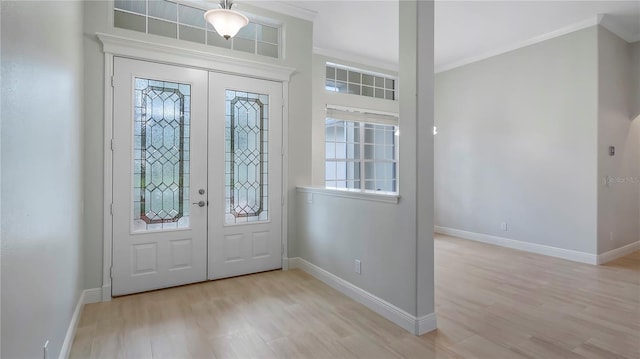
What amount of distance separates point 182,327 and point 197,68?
2.55 m

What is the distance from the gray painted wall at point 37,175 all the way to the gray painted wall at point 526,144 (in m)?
5.58

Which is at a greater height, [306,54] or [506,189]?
[306,54]

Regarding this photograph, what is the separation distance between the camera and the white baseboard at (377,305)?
250 centimetres

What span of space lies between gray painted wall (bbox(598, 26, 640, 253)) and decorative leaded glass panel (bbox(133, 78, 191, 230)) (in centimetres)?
518

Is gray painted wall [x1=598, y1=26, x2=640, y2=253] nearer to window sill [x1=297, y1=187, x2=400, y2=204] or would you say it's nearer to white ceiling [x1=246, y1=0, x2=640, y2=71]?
white ceiling [x1=246, y1=0, x2=640, y2=71]

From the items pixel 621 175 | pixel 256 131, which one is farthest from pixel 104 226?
pixel 621 175

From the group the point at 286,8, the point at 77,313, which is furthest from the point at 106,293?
the point at 286,8

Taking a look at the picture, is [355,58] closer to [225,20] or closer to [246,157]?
[246,157]

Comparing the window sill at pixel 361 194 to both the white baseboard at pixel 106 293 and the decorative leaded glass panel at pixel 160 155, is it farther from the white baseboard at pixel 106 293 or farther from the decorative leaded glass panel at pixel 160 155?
the white baseboard at pixel 106 293

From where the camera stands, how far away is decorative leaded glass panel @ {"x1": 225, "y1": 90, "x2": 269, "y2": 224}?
147 inches

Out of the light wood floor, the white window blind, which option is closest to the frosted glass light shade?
the light wood floor

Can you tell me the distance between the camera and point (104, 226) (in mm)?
3109

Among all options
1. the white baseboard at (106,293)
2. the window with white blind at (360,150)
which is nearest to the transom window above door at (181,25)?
the window with white blind at (360,150)

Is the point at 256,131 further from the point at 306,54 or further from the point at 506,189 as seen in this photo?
the point at 506,189
